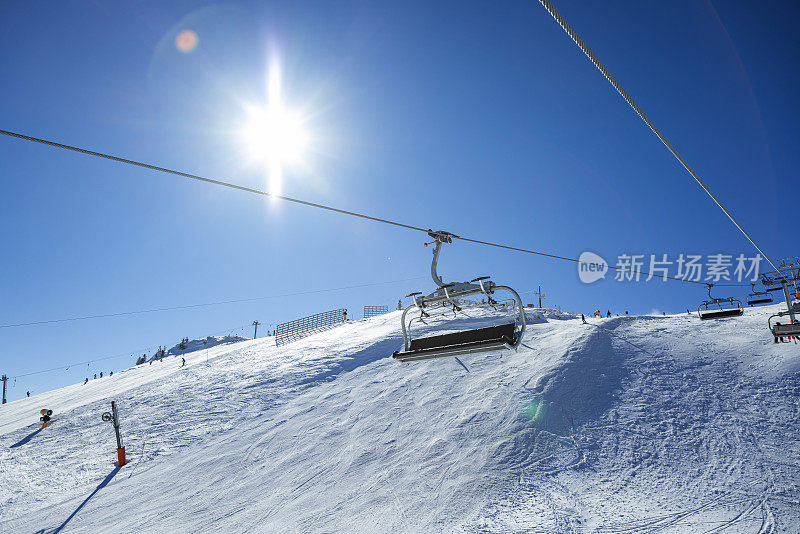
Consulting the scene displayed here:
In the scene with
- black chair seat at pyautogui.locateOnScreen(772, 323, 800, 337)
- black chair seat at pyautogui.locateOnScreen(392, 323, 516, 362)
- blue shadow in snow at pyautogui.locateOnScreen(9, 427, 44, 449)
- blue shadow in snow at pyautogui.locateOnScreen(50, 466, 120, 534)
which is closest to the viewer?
black chair seat at pyautogui.locateOnScreen(392, 323, 516, 362)

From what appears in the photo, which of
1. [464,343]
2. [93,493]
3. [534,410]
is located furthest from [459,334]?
[93,493]

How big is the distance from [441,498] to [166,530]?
8887mm

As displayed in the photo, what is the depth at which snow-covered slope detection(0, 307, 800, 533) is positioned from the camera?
12.0 metres

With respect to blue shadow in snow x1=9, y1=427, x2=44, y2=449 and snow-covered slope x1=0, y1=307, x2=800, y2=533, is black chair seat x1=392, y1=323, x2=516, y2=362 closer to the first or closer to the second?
snow-covered slope x1=0, y1=307, x2=800, y2=533

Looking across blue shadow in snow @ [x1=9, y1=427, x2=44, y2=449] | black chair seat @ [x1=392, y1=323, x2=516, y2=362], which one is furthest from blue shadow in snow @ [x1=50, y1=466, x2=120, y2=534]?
black chair seat @ [x1=392, y1=323, x2=516, y2=362]

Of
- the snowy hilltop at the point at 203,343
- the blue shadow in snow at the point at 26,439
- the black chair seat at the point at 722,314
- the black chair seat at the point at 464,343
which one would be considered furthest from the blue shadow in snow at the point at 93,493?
the snowy hilltop at the point at 203,343

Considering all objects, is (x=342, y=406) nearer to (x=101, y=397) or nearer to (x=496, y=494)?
(x=496, y=494)

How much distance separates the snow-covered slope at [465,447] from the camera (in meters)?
12.0

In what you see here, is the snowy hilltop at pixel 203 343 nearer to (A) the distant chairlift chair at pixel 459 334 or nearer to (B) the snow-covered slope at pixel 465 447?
(B) the snow-covered slope at pixel 465 447

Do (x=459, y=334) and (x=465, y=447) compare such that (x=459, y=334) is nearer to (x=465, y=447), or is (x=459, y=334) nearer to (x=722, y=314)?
(x=465, y=447)

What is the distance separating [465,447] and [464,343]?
10320mm

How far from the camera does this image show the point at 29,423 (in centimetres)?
2475

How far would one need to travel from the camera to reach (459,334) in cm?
754

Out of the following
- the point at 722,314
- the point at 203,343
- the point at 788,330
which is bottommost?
the point at 203,343
